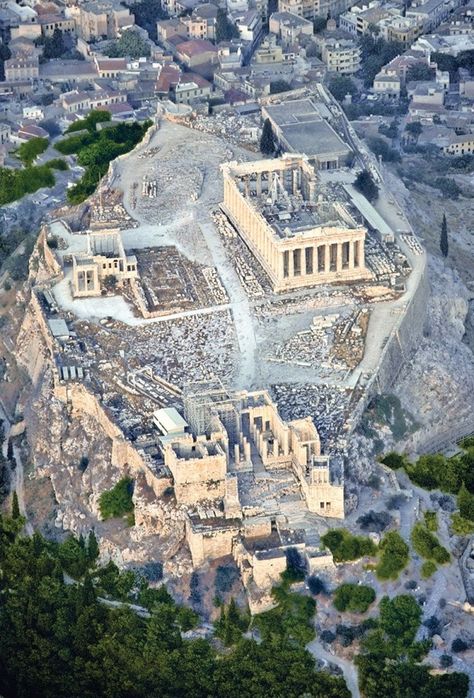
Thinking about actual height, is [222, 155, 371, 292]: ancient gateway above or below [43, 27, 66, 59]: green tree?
above

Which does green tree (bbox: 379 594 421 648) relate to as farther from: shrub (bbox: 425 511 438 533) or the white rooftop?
the white rooftop

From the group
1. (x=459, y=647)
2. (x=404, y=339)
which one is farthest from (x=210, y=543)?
(x=404, y=339)

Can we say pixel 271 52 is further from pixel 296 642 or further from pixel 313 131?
pixel 296 642

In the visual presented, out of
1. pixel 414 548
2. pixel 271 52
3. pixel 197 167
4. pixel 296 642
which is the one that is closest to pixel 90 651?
pixel 296 642

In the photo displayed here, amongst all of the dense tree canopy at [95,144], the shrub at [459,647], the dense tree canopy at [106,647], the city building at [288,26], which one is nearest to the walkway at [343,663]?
the dense tree canopy at [106,647]

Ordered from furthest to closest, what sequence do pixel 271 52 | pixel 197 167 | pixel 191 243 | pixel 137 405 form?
pixel 271 52 → pixel 197 167 → pixel 191 243 → pixel 137 405

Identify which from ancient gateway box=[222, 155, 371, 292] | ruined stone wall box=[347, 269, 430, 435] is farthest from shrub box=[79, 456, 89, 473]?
ancient gateway box=[222, 155, 371, 292]
